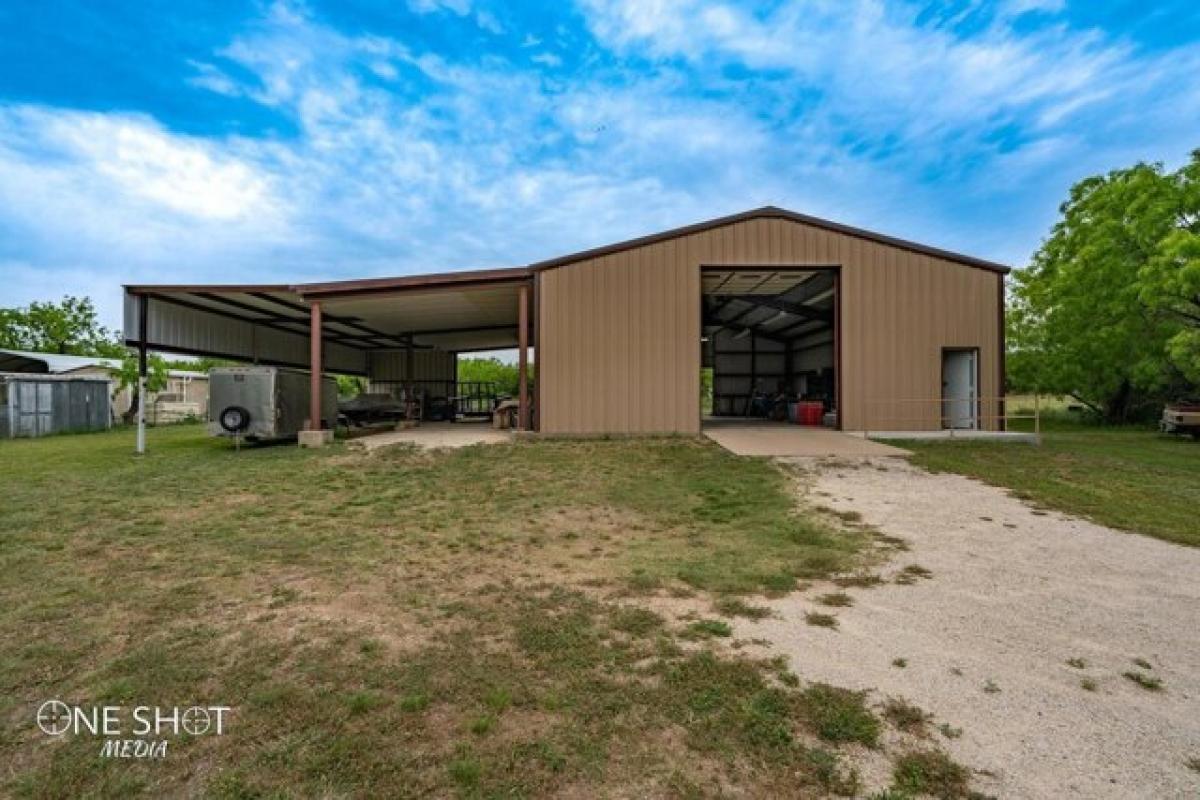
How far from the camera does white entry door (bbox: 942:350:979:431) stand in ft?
41.5

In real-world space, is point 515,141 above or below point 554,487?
above

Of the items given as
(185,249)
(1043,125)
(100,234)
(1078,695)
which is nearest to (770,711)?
(1078,695)

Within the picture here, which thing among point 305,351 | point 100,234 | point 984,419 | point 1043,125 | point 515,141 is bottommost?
point 984,419

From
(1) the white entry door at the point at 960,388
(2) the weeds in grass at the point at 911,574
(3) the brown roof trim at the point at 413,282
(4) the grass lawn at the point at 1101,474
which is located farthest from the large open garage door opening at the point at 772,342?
(2) the weeds in grass at the point at 911,574

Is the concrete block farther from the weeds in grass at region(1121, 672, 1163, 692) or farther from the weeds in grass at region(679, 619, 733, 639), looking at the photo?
the weeds in grass at region(1121, 672, 1163, 692)

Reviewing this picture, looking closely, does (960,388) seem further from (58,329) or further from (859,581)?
(58,329)

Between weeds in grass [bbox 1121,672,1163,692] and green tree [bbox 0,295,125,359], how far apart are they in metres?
36.6

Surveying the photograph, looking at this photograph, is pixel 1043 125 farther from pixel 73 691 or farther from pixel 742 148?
pixel 73 691

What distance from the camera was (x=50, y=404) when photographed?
53.1 feet

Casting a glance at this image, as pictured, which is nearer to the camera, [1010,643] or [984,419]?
[1010,643]

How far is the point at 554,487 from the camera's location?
7.19 metres

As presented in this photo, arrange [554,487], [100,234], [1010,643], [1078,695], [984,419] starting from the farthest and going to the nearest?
1. [100,234]
2. [984,419]
3. [554,487]
4. [1010,643]
5. [1078,695]

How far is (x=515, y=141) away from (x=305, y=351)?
1163 cm

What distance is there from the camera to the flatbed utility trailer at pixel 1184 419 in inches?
538
